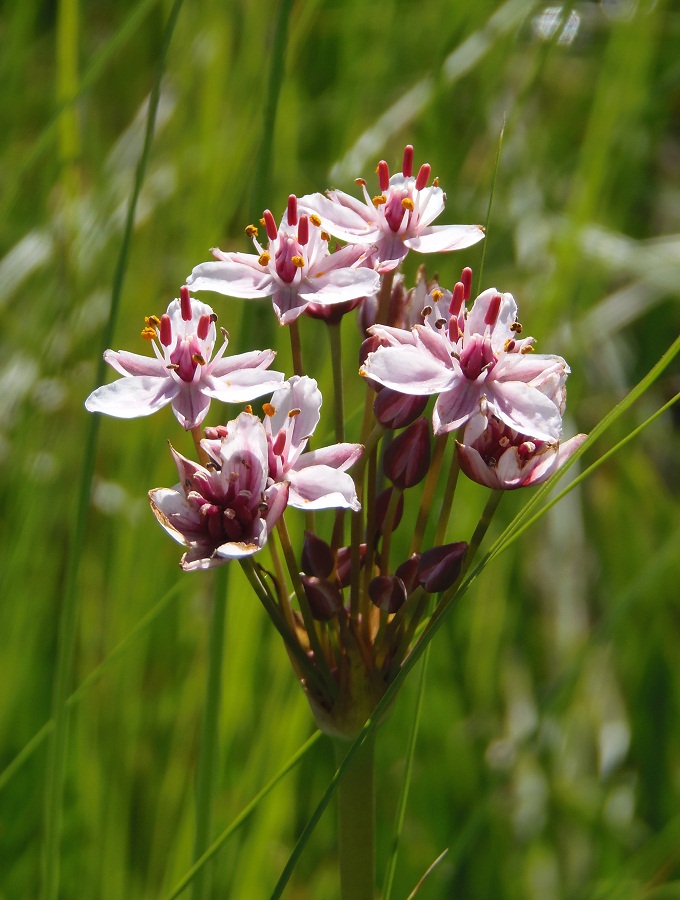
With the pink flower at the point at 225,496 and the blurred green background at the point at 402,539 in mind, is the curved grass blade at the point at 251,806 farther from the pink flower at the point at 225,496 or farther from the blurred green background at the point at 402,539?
the blurred green background at the point at 402,539

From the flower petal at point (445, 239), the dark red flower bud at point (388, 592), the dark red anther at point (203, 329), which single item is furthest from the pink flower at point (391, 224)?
the dark red flower bud at point (388, 592)

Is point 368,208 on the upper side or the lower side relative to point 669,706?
upper

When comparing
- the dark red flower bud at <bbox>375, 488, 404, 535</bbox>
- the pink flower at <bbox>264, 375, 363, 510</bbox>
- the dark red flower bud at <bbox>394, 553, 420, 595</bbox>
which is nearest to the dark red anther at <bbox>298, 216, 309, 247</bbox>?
the pink flower at <bbox>264, 375, 363, 510</bbox>

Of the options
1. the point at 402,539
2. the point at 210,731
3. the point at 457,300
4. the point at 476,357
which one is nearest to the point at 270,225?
the point at 457,300

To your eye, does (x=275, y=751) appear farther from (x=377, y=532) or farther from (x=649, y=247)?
(x=649, y=247)

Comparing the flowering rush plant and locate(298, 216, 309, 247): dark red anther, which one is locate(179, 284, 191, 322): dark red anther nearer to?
the flowering rush plant

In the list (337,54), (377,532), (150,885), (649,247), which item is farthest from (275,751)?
(337,54)

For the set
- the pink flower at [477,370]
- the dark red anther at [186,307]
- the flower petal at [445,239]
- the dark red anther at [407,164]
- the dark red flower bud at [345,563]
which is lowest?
the dark red flower bud at [345,563]

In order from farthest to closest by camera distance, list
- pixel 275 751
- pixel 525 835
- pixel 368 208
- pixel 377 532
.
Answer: pixel 525 835
pixel 275 751
pixel 368 208
pixel 377 532
